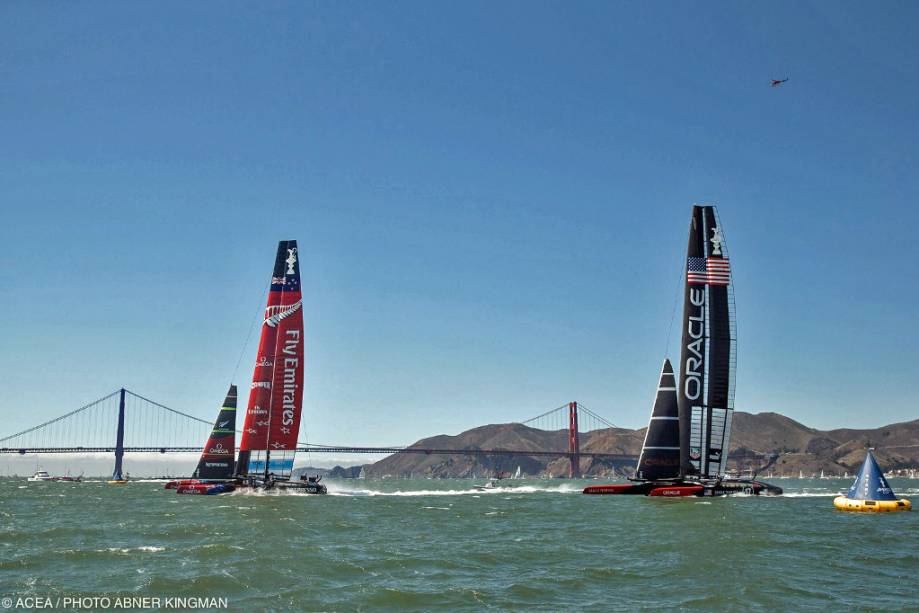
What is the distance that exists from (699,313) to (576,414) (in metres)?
147

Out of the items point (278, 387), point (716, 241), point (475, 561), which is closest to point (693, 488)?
point (716, 241)

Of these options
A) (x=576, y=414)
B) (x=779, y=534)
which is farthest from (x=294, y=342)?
(x=576, y=414)

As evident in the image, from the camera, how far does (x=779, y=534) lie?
27688 mm

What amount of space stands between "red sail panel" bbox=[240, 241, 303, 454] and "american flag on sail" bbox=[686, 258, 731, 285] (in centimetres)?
2289

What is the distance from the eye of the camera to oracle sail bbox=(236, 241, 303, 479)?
167 feet

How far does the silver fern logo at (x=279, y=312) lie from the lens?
50781mm

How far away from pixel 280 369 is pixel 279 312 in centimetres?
336

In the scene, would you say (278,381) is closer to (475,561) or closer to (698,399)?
(698,399)

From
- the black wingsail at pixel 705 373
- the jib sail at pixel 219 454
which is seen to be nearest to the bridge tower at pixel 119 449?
the jib sail at pixel 219 454

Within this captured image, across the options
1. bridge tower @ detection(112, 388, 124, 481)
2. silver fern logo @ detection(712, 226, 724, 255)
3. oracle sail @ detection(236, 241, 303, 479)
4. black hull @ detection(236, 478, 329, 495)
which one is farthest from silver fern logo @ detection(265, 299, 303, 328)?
bridge tower @ detection(112, 388, 124, 481)

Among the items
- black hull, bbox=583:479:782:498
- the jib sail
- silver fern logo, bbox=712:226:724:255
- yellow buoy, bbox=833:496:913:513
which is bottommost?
yellow buoy, bbox=833:496:913:513

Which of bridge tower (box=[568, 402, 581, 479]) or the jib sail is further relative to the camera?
A: bridge tower (box=[568, 402, 581, 479])

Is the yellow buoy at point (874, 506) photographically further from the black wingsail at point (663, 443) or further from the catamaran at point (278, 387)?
the catamaran at point (278, 387)

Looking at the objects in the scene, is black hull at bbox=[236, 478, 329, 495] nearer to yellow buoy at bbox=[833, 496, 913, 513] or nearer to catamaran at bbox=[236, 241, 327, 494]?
catamaran at bbox=[236, 241, 327, 494]
